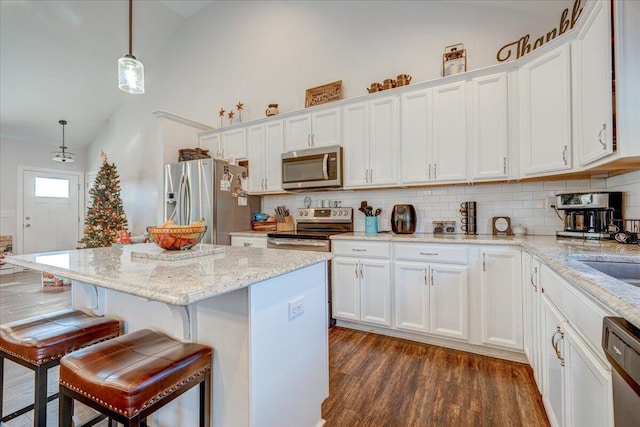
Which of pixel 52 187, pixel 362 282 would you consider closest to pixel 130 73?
pixel 362 282

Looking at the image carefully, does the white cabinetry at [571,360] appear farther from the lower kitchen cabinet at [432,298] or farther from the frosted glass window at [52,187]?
the frosted glass window at [52,187]

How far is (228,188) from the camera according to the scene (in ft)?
12.2

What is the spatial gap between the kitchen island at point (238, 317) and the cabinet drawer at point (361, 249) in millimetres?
1235

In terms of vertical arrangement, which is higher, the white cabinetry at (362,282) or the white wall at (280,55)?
the white wall at (280,55)

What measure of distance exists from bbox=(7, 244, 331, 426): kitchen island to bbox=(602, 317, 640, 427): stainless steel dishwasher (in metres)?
1.01

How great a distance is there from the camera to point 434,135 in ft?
9.21

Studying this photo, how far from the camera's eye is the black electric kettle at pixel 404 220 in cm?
298

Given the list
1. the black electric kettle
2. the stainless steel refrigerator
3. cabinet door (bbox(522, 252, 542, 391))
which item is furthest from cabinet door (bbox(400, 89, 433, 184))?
the stainless steel refrigerator

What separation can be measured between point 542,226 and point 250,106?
12.9 ft

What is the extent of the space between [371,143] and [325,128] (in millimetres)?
601

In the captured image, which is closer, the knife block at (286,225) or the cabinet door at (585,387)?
the cabinet door at (585,387)

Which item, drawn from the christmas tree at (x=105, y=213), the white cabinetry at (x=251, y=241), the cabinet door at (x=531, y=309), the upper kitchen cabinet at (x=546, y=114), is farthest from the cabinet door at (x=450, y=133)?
the christmas tree at (x=105, y=213)

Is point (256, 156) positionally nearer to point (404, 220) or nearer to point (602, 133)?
point (404, 220)

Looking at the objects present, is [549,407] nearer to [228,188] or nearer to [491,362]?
[491,362]
